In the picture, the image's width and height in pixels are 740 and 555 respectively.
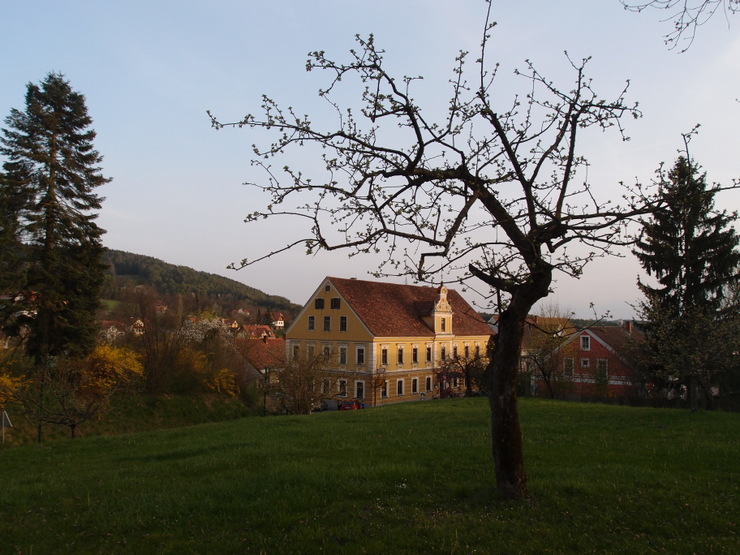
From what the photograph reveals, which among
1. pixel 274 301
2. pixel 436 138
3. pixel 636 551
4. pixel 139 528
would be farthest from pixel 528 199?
pixel 274 301

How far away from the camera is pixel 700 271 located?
26516 millimetres

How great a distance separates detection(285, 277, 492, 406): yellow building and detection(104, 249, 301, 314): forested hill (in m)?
50.5

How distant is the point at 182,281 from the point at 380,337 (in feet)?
242

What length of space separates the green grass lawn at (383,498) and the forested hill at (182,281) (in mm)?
84526

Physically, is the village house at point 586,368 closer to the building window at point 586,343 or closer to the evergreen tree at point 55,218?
the building window at point 586,343

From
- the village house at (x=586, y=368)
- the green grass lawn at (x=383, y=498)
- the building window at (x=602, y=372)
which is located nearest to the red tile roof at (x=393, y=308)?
the village house at (x=586, y=368)

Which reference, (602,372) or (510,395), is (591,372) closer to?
(602,372)

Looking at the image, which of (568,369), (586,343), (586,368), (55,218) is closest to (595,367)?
(586,368)

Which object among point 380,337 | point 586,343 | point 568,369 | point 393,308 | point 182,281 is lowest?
point 568,369

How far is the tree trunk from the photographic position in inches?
244

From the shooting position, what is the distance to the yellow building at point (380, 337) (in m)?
43.6

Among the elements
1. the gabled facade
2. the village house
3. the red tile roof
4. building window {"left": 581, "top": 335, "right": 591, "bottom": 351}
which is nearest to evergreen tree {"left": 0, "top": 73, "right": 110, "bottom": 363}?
the red tile roof

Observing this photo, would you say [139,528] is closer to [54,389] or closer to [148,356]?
[54,389]

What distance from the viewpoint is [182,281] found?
10638 cm
